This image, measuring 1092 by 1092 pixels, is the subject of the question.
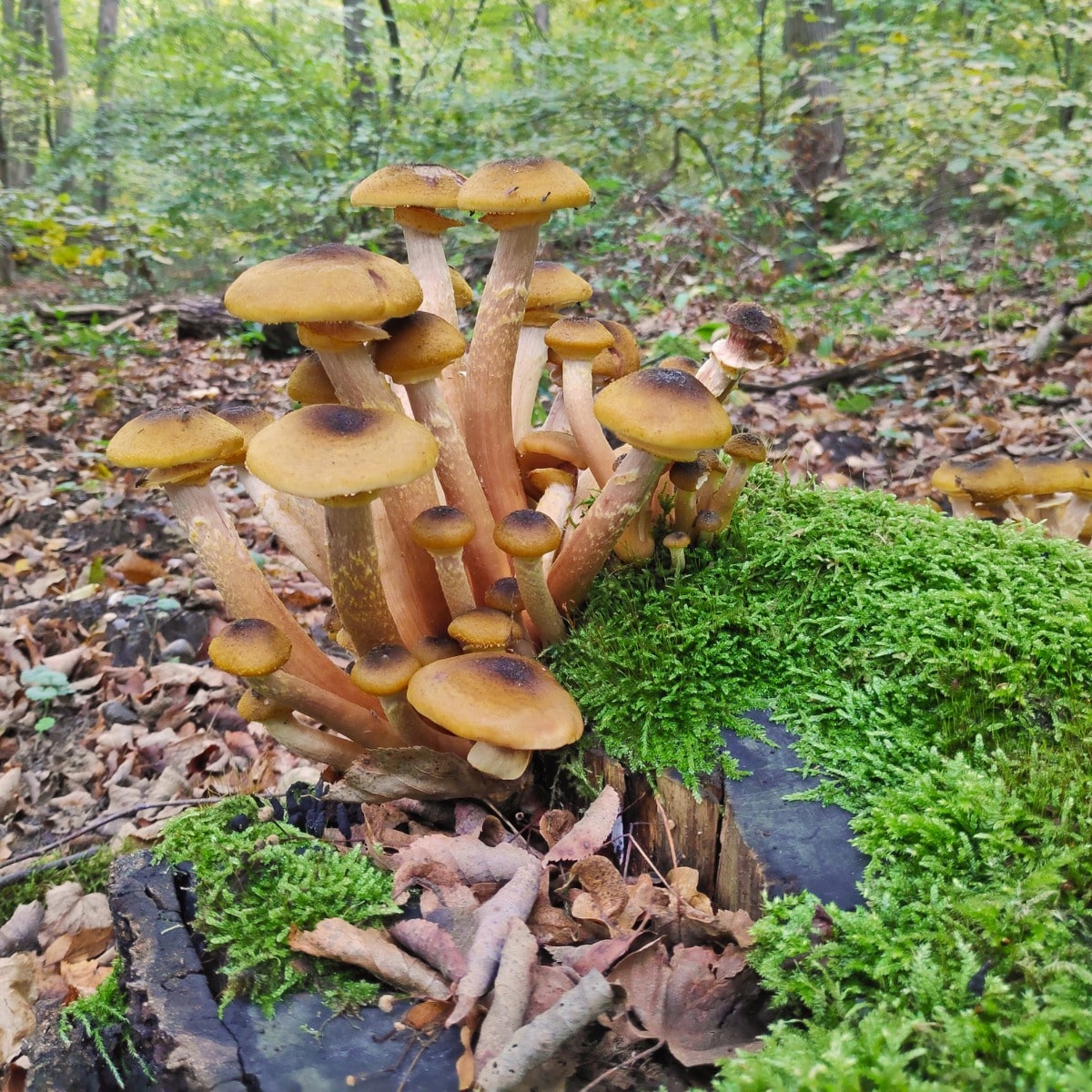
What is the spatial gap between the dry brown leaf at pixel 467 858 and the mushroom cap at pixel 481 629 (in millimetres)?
641

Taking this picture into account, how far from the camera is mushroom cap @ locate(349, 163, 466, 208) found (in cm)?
270

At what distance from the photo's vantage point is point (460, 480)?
9.51 feet

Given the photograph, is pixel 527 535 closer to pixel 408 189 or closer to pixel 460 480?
pixel 460 480

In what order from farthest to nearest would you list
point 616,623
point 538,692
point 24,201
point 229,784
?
1. point 24,201
2. point 229,784
3. point 616,623
4. point 538,692

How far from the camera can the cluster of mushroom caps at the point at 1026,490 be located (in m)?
3.37

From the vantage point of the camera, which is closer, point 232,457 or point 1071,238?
point 232,457

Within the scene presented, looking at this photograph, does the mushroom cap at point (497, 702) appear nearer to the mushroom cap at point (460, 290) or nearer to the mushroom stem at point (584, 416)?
the mushroom stem at point (584, 416)

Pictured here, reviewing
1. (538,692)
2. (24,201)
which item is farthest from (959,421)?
(24,201)

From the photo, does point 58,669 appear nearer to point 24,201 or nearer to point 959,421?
point 24,201

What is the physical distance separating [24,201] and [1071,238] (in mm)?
11686

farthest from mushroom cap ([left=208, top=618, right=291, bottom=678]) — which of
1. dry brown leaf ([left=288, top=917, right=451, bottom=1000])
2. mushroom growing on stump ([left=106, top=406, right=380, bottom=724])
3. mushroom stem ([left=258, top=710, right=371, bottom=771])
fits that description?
dry brown leaf ([left=288, top=917, right=451, bottom=1000])

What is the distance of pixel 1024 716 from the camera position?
2262mm

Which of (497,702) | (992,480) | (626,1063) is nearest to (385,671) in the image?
(497,702)

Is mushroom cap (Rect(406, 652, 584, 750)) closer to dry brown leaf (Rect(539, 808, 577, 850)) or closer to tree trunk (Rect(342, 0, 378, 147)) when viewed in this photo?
dry brown leaf (Rect(539, 808, 577, 850))
